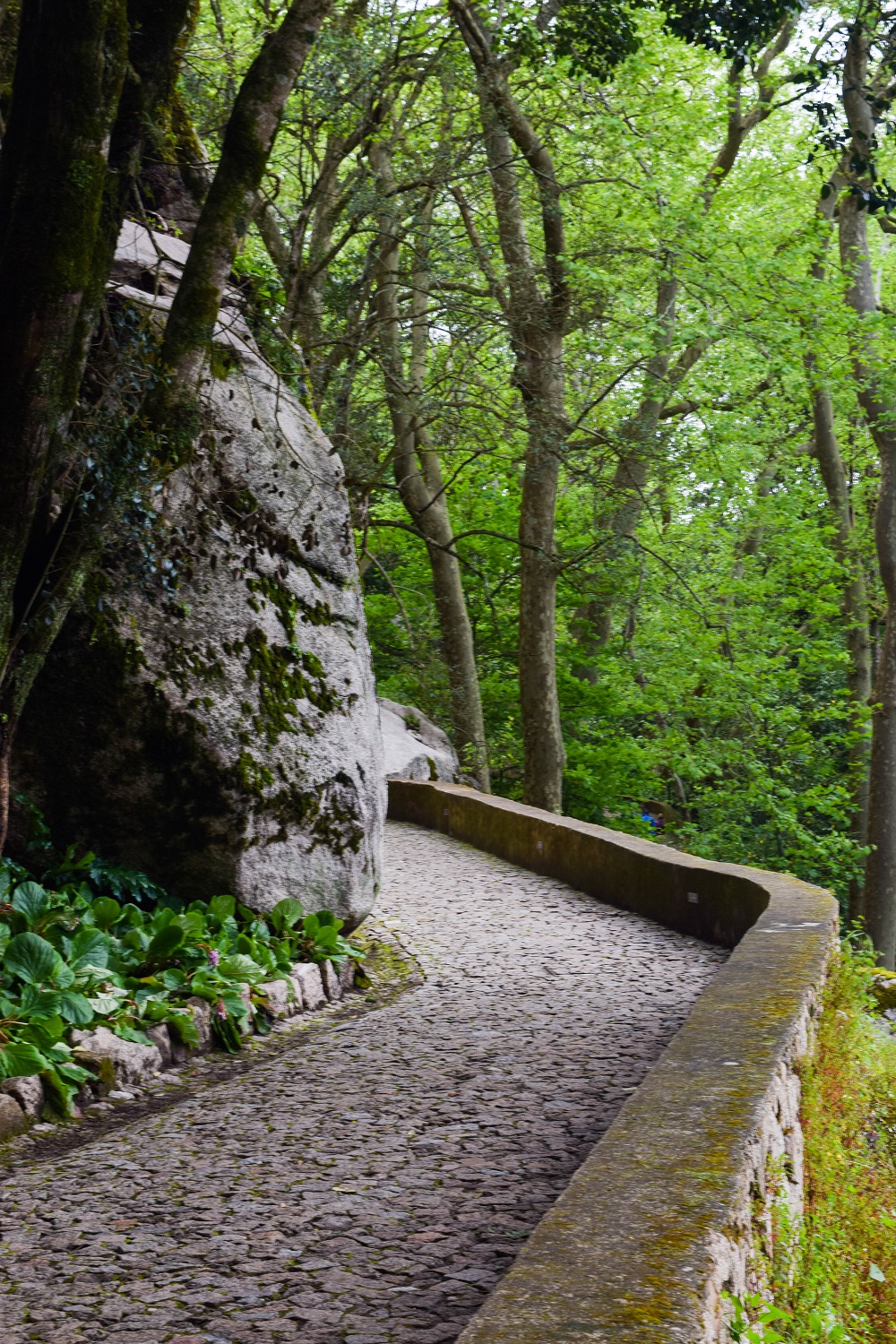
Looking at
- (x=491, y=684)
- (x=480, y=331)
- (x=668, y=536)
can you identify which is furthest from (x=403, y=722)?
(x=668, y=536)

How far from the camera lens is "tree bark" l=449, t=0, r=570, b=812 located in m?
13.7

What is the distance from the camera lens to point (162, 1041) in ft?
17.4

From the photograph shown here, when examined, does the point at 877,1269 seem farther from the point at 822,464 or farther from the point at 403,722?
the point at 822,464

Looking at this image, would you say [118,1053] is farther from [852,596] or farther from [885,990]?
[852,596]

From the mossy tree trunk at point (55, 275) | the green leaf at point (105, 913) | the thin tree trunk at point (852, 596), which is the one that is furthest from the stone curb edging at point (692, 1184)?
the thin tree trunk at point (852, 596)

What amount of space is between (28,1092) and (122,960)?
120cm

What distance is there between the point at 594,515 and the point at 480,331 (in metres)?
5.04

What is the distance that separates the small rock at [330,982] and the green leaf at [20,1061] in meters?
2.38

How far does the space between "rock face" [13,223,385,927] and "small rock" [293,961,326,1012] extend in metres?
0.52

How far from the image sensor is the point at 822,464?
66.3 feet

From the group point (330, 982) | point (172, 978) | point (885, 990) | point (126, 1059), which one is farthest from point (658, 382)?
point (126, 1059)

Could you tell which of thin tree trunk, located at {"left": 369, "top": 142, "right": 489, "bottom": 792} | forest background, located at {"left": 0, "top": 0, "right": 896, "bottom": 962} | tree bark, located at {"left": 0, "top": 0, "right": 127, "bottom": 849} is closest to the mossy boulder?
forest background, located at {"left": 0, "top": 0, "right": 896, "bottom": 962}

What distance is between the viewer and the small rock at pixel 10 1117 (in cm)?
438

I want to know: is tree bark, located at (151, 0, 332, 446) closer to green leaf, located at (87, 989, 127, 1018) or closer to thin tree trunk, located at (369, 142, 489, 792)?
green leaf, located at (87, 989, 127, 1018)
